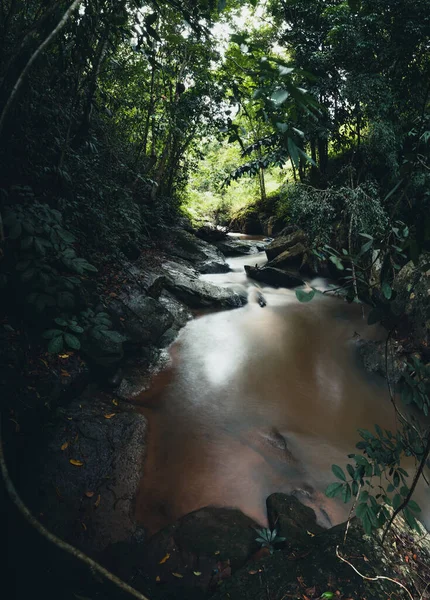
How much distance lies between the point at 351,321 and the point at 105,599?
6510mm

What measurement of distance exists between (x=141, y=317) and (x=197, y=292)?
2.47 metres

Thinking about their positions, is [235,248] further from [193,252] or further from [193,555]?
[193,555]

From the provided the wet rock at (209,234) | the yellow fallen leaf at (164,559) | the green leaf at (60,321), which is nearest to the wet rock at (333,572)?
the yellow fallen leaf at (164,559)

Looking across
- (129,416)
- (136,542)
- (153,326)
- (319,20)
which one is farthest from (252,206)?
(136,542)

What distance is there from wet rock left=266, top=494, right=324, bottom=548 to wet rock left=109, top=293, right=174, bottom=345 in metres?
2.87

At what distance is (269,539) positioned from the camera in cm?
247

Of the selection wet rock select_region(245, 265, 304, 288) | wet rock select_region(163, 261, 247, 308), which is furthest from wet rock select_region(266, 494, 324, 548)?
wet rock select_region(245, 265, 304, 288)

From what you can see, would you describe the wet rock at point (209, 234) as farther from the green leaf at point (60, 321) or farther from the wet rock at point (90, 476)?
the green leaf at point (60, 321)

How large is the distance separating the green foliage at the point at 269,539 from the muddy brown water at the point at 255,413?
324mm

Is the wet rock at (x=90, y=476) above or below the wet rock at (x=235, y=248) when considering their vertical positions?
below

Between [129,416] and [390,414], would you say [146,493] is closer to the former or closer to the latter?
[129,416]

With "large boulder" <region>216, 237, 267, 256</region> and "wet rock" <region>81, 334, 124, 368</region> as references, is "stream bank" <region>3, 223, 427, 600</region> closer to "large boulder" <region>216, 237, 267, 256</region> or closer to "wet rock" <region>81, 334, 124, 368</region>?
"wet rock" <region>81, 334, 124, 368</region>

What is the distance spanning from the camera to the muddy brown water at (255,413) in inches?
120

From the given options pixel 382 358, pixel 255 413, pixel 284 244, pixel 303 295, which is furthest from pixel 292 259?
pixel 303 295
